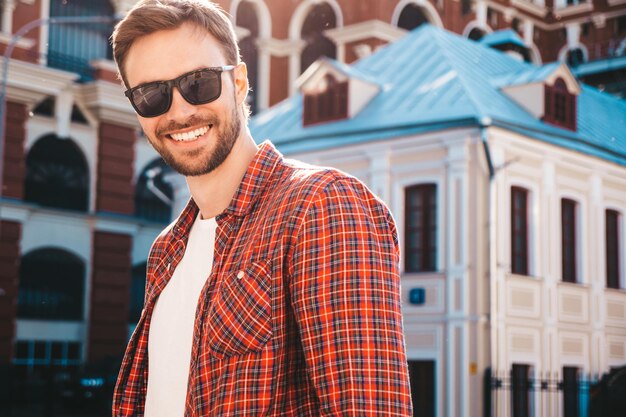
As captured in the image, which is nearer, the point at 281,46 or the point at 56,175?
the point at 56,175

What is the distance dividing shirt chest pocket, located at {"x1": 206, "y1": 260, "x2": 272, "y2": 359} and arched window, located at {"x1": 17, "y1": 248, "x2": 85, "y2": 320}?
2248cm

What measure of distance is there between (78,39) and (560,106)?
1219 cm

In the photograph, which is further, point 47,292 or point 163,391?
point 47,292

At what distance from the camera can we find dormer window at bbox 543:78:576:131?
64.0 feet

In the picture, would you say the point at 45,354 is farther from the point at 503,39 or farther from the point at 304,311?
the point at 304,311

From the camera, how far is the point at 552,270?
18.8m

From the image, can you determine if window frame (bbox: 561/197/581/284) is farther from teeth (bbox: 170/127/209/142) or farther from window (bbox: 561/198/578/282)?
teeth (bbox: 170/127/209/142)

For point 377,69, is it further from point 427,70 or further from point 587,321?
point 587,321

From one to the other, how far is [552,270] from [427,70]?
187 inches

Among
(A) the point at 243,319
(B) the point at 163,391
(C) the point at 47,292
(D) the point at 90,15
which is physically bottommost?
(B) the point at 163,391

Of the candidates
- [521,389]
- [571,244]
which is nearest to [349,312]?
[521,389]

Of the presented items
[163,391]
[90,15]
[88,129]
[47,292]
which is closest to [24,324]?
[47,292]

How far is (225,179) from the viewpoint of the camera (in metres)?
2.15

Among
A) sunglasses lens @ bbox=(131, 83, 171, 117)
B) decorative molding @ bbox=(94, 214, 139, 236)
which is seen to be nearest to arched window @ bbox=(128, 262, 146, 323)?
decorative molding @ bbox=(94, 214, 139, 236)
